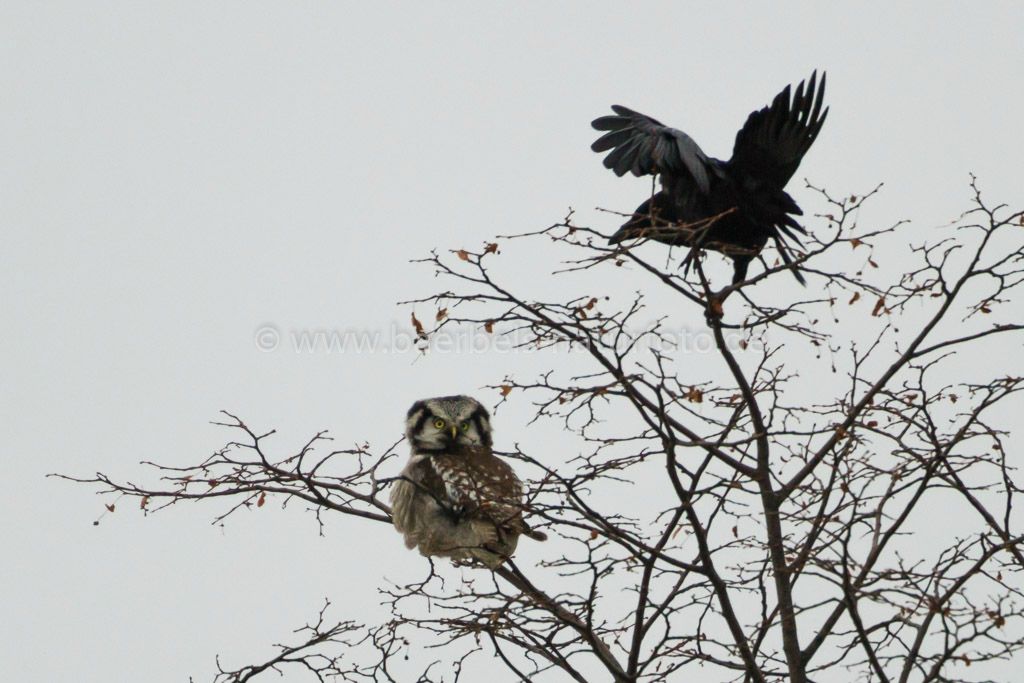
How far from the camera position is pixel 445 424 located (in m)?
6.78

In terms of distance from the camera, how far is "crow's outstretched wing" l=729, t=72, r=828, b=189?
7285 mm

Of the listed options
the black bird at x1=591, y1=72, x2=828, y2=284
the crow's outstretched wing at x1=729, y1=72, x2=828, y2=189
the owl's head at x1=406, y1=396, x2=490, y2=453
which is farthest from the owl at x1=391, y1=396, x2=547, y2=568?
the crow's outstretched wing at x1=729, y1=72, x2=828, y2=189

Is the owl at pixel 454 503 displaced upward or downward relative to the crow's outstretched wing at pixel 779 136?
downward

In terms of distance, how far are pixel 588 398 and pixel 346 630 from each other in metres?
1.93

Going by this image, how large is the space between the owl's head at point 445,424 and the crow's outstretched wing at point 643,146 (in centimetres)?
169

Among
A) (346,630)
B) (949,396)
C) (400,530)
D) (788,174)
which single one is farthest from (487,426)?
(949,396)

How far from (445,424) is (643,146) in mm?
2039

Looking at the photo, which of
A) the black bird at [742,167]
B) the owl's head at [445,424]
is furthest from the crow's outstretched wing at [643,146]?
the owl's head at [445,424]

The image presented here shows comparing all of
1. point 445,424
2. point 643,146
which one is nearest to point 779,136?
point 643,146

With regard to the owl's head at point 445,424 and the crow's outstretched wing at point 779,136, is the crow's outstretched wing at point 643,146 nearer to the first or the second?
the crow's outstretched wing at point 779,136

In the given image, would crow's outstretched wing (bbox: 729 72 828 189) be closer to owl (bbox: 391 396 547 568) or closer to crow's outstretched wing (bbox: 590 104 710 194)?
crow's outstretched wing (bbox: 590 104 710 194)

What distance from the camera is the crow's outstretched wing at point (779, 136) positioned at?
729cm

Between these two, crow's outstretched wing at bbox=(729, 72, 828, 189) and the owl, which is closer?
the owl

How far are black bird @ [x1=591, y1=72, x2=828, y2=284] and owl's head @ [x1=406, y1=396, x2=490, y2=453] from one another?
56.1 inches
